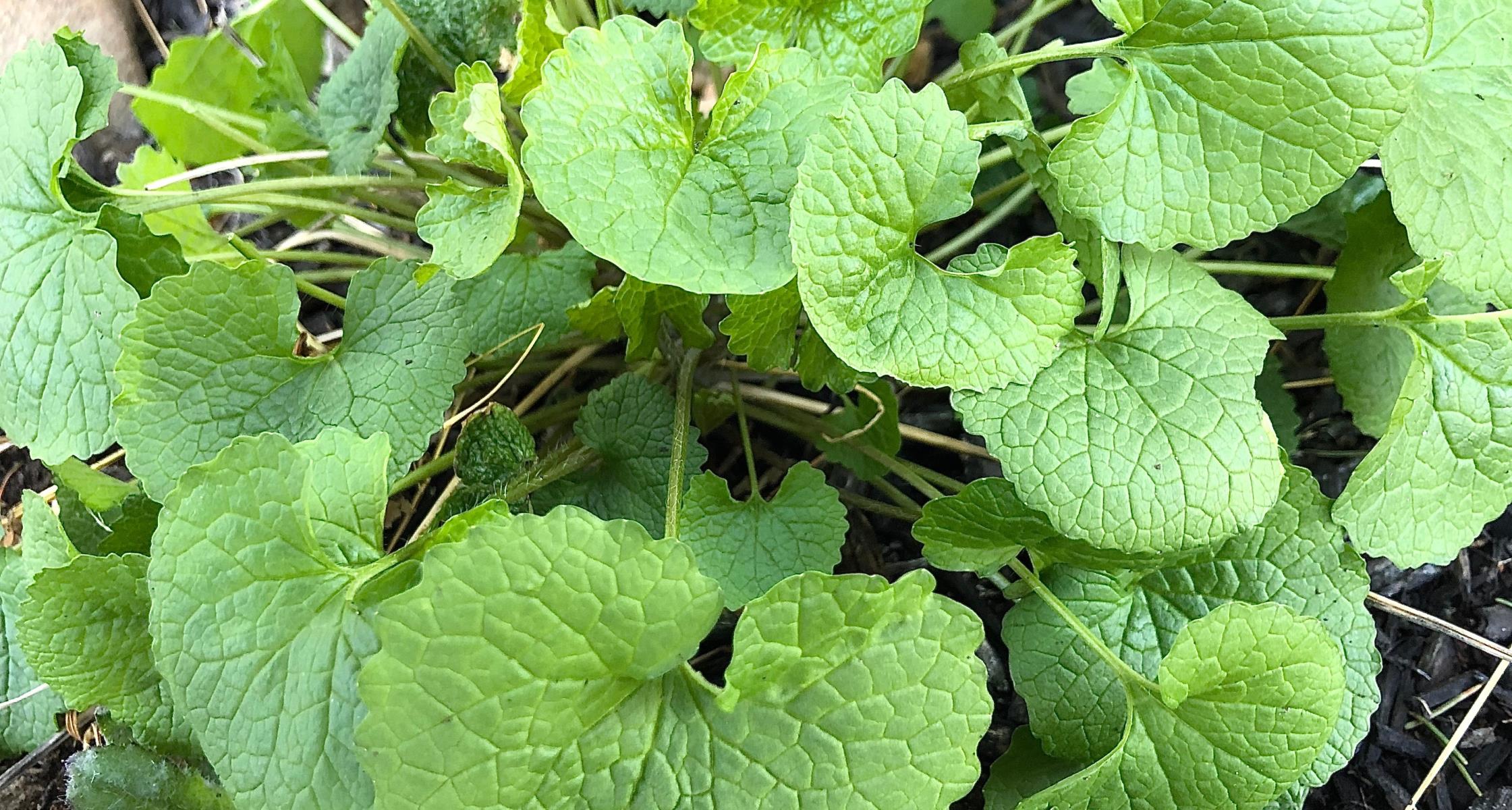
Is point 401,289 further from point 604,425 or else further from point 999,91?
point 999,91

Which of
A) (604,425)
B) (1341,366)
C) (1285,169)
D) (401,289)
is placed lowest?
(1341,366)

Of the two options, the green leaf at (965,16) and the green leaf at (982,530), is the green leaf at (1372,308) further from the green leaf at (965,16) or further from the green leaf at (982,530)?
the green leaf at (965,16)

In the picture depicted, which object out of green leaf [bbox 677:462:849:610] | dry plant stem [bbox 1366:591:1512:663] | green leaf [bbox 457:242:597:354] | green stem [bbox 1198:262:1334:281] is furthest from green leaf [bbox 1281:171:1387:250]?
green leaf [bbox 457:242:597:354]

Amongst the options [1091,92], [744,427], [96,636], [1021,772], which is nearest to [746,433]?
[744,427]

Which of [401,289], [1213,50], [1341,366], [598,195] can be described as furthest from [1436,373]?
[401,289]

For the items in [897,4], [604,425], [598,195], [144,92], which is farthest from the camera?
[144,92]

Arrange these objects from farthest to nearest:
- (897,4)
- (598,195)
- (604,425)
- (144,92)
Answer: (144,92), (604,425), (897,4), (598,195)

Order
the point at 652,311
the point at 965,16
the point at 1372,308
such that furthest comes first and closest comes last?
the point at 965,16 → the point at 1372,308 → the point at 652,311

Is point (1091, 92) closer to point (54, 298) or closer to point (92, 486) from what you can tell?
point (54, 298)
